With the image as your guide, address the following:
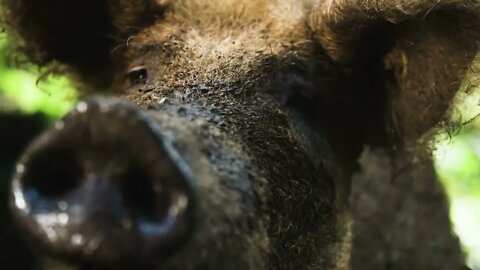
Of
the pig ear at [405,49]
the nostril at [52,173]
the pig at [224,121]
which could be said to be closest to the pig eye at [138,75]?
the pig at [224,121]

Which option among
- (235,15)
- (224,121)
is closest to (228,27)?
(235,15)

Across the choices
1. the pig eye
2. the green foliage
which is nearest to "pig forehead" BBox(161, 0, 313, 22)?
the pig eye

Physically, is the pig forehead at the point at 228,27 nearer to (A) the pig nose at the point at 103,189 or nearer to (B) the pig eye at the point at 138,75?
(B) the pig eye at the point at 138,75

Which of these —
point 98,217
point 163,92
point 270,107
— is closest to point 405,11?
point 270,107

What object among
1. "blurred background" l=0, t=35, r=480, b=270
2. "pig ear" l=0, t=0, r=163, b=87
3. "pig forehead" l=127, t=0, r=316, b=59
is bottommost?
"blurred background" l=0, t=35, r=480, b=270

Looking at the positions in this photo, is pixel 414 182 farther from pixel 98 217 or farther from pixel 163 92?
pixel 98 217

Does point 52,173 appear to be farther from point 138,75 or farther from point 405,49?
point 405,49

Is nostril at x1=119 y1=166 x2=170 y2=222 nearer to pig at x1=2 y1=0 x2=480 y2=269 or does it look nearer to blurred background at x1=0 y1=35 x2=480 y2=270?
pig at x1=2 y1=0 x2=480 y2=269
